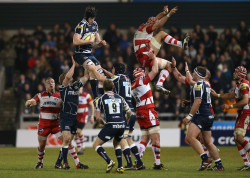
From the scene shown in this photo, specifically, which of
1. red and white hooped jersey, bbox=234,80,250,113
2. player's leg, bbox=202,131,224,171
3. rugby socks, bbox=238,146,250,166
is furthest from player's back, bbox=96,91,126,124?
rugby socks, bbox=238,146,250,166

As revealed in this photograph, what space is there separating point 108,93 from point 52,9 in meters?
17.3

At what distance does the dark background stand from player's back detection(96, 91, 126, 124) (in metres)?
16.4

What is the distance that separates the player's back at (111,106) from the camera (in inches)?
506

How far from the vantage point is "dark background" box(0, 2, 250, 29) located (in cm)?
2900

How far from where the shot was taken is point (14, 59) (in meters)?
28.0

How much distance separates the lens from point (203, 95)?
45.8 feet

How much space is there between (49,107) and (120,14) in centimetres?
1530

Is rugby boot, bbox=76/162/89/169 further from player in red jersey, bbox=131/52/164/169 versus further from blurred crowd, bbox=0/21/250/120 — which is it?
blurred crowd, bbox=0/21/250/120

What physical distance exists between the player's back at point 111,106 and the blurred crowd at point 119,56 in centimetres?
1115

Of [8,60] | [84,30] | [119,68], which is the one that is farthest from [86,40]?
[8,60]

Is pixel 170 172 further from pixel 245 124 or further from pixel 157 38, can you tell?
pixel 157 38

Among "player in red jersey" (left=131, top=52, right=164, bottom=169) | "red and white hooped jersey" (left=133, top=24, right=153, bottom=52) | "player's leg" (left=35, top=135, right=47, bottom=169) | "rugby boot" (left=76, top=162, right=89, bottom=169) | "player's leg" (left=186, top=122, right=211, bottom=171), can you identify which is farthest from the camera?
"red and white hooped jersey" (left=133, top=24, right=153, bottom=52)

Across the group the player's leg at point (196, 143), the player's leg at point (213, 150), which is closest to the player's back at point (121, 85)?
the player's leg at point (196, 143)

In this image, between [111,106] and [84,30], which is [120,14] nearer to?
[84,30]
